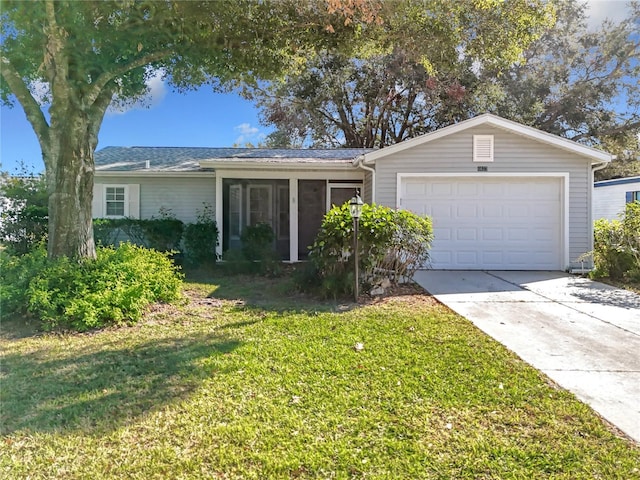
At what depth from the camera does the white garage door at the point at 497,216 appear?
9.72 meters

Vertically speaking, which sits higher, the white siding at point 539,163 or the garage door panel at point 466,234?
the white siding at point 539,163

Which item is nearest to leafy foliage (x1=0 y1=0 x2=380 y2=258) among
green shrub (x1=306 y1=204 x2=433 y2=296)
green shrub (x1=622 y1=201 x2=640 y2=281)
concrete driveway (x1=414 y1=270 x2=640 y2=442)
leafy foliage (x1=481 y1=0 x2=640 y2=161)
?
green shrub (x1=306 y1=204 x2=433 y2=296)

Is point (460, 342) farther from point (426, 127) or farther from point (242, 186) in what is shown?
point (426, 127)

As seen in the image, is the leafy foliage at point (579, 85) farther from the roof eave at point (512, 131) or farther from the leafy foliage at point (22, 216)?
the leafy foliage at point (22, 216)

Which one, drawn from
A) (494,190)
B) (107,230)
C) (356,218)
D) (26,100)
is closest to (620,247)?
(494,190)

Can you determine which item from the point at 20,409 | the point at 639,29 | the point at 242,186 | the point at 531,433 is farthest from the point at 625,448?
the point at 639,29

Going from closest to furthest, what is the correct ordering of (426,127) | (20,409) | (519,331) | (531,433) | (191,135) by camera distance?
(531,433) → (20,409) → (519,331) → (191,135) → (426,127)

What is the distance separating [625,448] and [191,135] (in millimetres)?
16939

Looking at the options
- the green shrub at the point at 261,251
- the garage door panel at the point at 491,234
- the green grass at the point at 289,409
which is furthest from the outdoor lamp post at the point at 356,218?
the garage door panel at the point at 491,234

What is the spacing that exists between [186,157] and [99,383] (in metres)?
10.9

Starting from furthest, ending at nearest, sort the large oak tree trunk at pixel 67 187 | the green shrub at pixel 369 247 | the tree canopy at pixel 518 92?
the tree canopy at pixel 518 92, the green shrub at pixel 369 247, the large oak tree trunk at pixel 67 187

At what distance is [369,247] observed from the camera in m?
6.86

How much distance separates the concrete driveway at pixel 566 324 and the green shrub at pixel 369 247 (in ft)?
3.03

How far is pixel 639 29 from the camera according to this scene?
1905cm
